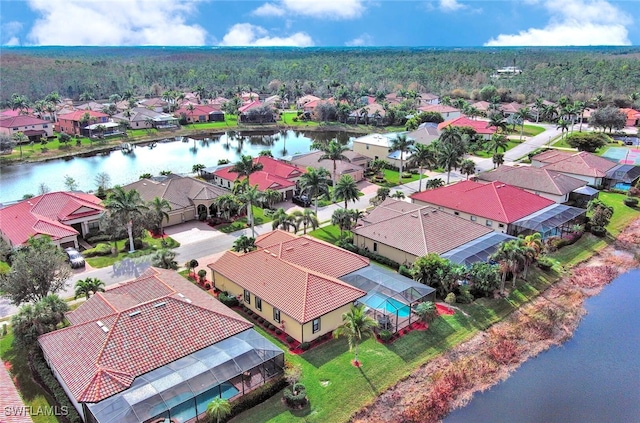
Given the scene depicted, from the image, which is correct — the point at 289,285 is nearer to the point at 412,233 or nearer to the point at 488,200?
the point at 412,233

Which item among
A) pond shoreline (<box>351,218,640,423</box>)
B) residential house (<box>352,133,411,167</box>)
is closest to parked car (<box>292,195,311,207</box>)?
residential house (<box>352,133,411,167</box>)

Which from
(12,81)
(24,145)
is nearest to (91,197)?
(24,145)

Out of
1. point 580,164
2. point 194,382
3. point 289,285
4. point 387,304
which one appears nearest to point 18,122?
point 289,285

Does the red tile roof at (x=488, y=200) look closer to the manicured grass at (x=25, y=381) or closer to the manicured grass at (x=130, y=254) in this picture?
the manicured grass at (x=130, y=254)

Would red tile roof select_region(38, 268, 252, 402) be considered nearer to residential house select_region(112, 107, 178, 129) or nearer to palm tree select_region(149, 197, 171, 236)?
palm tree select_region(149, 197, 171, 236)

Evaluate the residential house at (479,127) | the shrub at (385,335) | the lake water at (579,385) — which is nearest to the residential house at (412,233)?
the shrub at (385,335)
